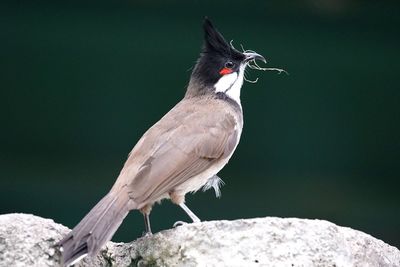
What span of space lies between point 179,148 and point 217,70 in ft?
3.07

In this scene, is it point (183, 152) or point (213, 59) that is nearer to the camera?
point (183, 152)

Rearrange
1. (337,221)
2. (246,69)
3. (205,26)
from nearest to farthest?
1. (205,26)
2. (246,69)
3. (337,221)

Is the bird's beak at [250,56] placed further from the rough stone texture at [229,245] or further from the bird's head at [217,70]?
the rough stone texture at [229,245]

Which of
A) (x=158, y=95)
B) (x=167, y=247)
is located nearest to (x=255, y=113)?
(x=158, y=95)

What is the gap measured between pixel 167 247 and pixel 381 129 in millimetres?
3571

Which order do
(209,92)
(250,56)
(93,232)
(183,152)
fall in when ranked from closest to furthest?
(93,232) → (183,152) → (209,92) → (250,56)

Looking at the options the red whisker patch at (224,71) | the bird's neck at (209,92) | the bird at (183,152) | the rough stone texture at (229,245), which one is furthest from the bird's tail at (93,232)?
the red whisker patch at (224,71)

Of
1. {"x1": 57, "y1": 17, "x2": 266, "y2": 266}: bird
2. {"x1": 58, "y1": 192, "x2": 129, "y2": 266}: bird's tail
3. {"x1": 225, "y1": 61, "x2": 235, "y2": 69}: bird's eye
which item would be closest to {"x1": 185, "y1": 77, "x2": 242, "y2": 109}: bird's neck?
{"x1": 57, "y1": 17, "x2": 266, "y2": 266}: bird

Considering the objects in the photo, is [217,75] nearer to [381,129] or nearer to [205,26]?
[205,26]

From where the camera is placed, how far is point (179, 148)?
517 cm

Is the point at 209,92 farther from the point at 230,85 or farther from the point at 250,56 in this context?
the point at 250,56

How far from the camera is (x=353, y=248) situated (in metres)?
4.40

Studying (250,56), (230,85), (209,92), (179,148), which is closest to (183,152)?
(179,148)

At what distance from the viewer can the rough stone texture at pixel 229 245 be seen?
424 cm
